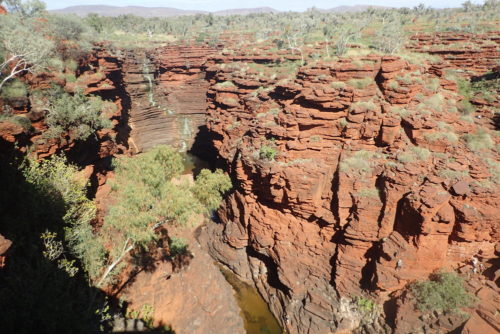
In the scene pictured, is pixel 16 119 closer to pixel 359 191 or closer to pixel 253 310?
pixel 253 310

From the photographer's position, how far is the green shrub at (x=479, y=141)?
1532 cm

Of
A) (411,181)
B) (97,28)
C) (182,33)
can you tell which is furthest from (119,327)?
(182,33)

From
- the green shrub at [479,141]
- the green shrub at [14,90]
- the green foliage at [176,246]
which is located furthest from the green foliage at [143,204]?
the green shrub at [479,141]

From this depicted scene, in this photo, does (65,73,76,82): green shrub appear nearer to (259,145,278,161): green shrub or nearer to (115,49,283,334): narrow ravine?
(115,49,283,334): narrow ravine

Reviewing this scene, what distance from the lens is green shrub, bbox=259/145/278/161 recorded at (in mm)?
17453

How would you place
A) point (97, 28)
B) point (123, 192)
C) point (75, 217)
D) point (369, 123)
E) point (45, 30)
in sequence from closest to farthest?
1. point (123, 192)
2. point (75, 217)
3. point (369, 123)
4. point (45, 30)
5. point (97, 28)

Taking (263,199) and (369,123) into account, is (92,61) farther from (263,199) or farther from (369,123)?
(369,123)

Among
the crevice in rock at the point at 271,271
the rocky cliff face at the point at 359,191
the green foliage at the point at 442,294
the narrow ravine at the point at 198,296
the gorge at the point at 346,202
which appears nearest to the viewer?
the green foliage at the point at 442,294

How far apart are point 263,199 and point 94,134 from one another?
12.1 m

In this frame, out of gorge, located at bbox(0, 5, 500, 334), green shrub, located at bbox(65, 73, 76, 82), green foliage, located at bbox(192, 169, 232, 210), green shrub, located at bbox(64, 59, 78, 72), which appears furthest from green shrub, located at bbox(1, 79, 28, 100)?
green foliage, located at bbox(192, 169, 232, 210)

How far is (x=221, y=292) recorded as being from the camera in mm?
18000

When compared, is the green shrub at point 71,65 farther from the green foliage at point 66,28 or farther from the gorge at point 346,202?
the green foliage at point 66,28

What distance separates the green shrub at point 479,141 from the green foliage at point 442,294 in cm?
719

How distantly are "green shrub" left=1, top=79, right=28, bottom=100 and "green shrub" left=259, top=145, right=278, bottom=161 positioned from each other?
13.4 m
